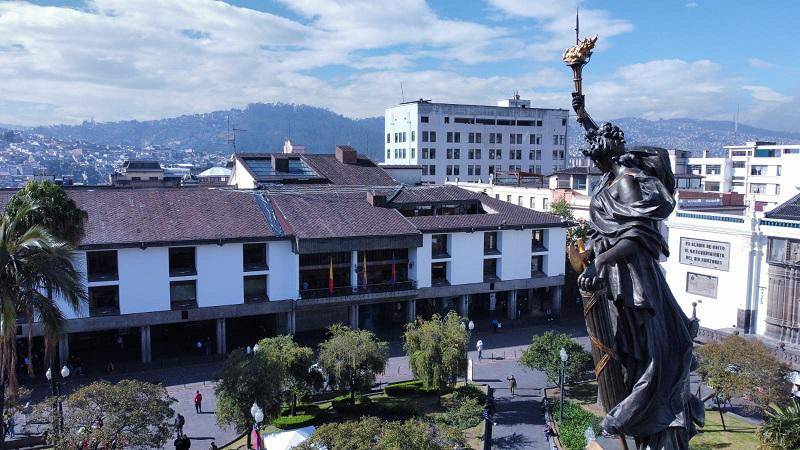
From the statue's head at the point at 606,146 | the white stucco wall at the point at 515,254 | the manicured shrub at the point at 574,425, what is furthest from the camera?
the white stucco wall at the point at 515,254

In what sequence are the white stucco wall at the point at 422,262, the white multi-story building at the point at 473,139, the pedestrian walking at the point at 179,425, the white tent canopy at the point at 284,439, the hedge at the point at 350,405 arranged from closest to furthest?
the white tent canopy at the point at 284,439, the pedestrian walking at the point at 179,425, the hedge at the point at 350,405, the white stucco wall at the point at 422,262, the white multi-story building at the point at 473,139

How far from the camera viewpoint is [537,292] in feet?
168

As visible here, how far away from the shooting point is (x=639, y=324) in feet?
29.3

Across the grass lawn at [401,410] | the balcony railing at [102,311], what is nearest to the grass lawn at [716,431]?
the grass lawn at [401,410]

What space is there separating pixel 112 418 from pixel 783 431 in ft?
65.7

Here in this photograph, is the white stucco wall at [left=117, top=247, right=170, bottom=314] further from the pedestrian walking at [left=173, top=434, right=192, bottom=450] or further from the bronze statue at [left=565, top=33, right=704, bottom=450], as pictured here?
the bronze statue at [left=565, top=33, right=704, bottom=450]

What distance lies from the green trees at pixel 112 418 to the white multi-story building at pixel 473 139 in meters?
66.8

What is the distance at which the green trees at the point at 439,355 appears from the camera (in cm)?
2755

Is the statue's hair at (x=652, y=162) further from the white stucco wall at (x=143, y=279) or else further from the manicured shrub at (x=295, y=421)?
the white stucco wall at (x=143, y=279)

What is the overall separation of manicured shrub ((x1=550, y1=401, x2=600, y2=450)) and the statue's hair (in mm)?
16897

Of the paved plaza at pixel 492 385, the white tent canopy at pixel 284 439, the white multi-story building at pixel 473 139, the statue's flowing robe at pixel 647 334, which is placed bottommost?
the paved plaza at pixel 492 385

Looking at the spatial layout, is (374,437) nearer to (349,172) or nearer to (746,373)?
(746,373)

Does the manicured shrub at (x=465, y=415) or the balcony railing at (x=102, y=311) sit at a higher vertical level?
the balcony railing at (x=102, y=311)

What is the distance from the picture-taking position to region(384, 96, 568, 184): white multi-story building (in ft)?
286
